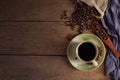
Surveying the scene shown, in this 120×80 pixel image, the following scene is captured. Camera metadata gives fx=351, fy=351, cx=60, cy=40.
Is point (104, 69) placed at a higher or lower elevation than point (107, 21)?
lower

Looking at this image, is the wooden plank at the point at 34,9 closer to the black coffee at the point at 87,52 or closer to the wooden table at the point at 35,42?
the wooden table at the point at 35,42

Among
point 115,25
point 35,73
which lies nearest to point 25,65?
point 35,73

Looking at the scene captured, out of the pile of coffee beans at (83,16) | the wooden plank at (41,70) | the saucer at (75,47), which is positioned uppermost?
the pile of coffee beans at (83,16)

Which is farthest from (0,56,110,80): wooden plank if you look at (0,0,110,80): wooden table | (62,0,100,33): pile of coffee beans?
(62,0,100,33): pile of coffee beans

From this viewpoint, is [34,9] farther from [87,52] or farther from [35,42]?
[87,52]

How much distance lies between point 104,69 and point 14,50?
29cm

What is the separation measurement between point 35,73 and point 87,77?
0.16m

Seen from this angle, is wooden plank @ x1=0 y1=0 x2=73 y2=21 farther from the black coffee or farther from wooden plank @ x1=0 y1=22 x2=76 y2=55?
the black coffee

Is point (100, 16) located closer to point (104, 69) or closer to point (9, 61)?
point (104, 69)

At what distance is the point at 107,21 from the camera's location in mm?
1086

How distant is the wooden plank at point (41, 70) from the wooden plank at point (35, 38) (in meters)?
0.02

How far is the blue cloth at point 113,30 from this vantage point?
3.47 feet

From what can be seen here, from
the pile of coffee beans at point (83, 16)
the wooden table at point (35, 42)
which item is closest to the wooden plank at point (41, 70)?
the wooden table at point (35, 42)

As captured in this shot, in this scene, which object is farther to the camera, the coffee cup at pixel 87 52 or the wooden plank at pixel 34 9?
the wooden plank at pixel 34 9
